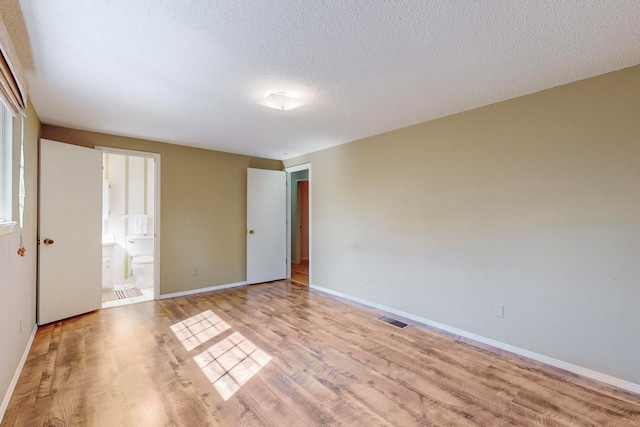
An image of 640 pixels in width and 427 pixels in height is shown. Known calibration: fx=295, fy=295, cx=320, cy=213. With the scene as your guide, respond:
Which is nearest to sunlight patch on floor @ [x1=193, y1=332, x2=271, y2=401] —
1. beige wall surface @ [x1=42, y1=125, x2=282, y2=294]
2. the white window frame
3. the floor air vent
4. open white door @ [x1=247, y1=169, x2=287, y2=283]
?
the floor air vent

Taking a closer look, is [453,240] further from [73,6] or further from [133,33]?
[73,6]

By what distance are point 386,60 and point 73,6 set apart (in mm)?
1855

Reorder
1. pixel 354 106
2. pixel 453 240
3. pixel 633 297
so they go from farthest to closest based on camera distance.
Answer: pixel 453 240 < pixel 354 106 < pixel 633 297

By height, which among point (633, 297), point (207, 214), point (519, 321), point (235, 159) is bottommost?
point (519, 321)

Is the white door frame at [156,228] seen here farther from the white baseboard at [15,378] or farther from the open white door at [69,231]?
the white baseboard at [15,378]

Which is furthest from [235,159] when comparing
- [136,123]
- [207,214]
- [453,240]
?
[453,240]

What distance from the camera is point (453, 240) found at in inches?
126

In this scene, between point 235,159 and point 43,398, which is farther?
point 235,159

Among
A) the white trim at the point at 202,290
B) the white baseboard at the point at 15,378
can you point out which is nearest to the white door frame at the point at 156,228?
the white trim at the point at 202,290

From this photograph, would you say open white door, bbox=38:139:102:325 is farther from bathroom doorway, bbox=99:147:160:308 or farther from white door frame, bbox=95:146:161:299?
bathroom doorway, bbox=99:147:160:308

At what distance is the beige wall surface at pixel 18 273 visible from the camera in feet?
6.41

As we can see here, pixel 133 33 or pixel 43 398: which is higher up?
pixel 133 33

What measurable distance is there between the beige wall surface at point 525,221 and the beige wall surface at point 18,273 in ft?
11.6

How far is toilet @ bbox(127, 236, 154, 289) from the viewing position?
16.2 ft
